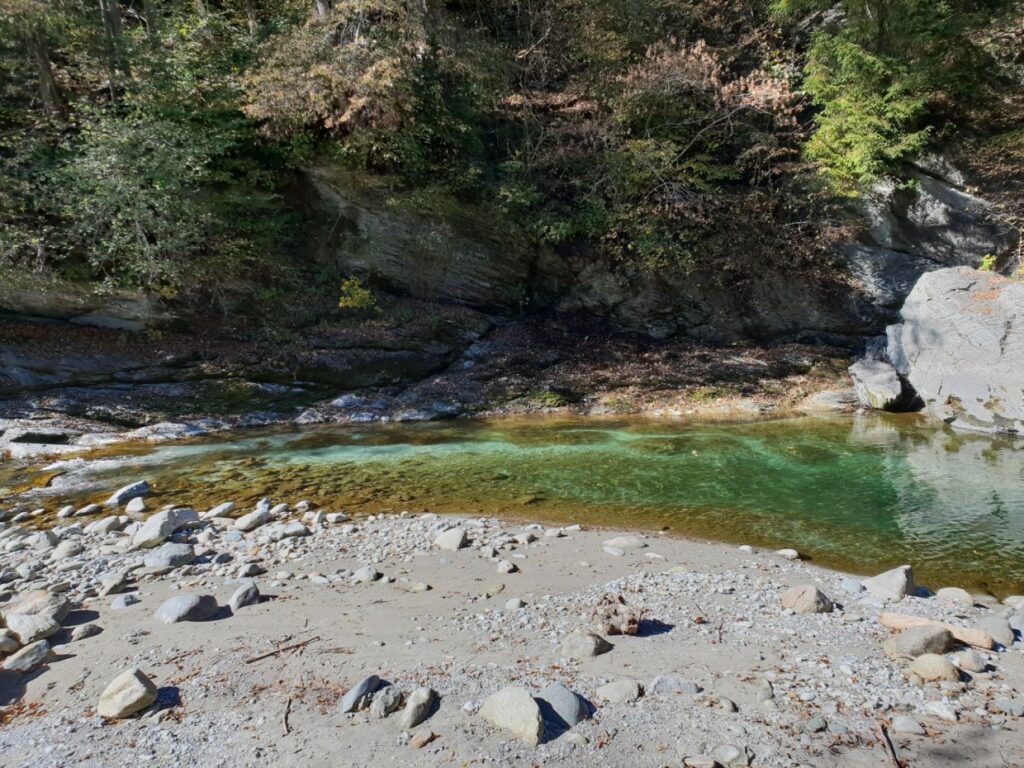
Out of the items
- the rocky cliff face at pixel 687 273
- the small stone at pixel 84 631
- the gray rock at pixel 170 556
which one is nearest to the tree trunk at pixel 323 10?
the rocky cliff face at pixel 687 273

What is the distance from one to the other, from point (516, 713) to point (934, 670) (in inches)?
88.0

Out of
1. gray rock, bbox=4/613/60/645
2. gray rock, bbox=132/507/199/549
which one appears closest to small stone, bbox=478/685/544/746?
gray rock, bbox=4/613/60/645

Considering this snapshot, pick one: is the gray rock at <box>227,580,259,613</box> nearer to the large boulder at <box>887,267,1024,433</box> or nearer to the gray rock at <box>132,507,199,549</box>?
the gray rock at <box>132,507,199,549</box>

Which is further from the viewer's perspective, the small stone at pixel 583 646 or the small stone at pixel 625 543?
the small stone at pixel 625 543

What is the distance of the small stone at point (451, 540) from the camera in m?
5.16

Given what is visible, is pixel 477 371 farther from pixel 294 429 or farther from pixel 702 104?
pixel 702 104

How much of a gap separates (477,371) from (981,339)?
388 inches

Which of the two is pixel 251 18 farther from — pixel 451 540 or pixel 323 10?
pixel 451 540

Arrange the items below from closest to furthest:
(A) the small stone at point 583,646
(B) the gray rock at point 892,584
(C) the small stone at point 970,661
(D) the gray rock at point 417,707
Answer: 1. (D) the gray rock at point 417,707
2. (C) the small stone at point 970,661
3. (A) the small stone at point 583,646
4. (B) the gray rock at point 892,584

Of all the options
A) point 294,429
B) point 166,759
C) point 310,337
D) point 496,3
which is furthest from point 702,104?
point 166,759

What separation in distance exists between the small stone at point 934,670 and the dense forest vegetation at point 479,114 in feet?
42.3

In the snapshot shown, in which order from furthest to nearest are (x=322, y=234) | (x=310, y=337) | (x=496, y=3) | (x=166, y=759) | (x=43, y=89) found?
(x=496, y=3) < (x=322, y=234) < (x=310, y=337) < (x=43, y=89) < (x=166, y=759)

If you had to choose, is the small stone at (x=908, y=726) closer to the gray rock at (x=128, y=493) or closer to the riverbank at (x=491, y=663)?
the riverbank at (x=491, y=663)

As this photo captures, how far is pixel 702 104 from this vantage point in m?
15.0
